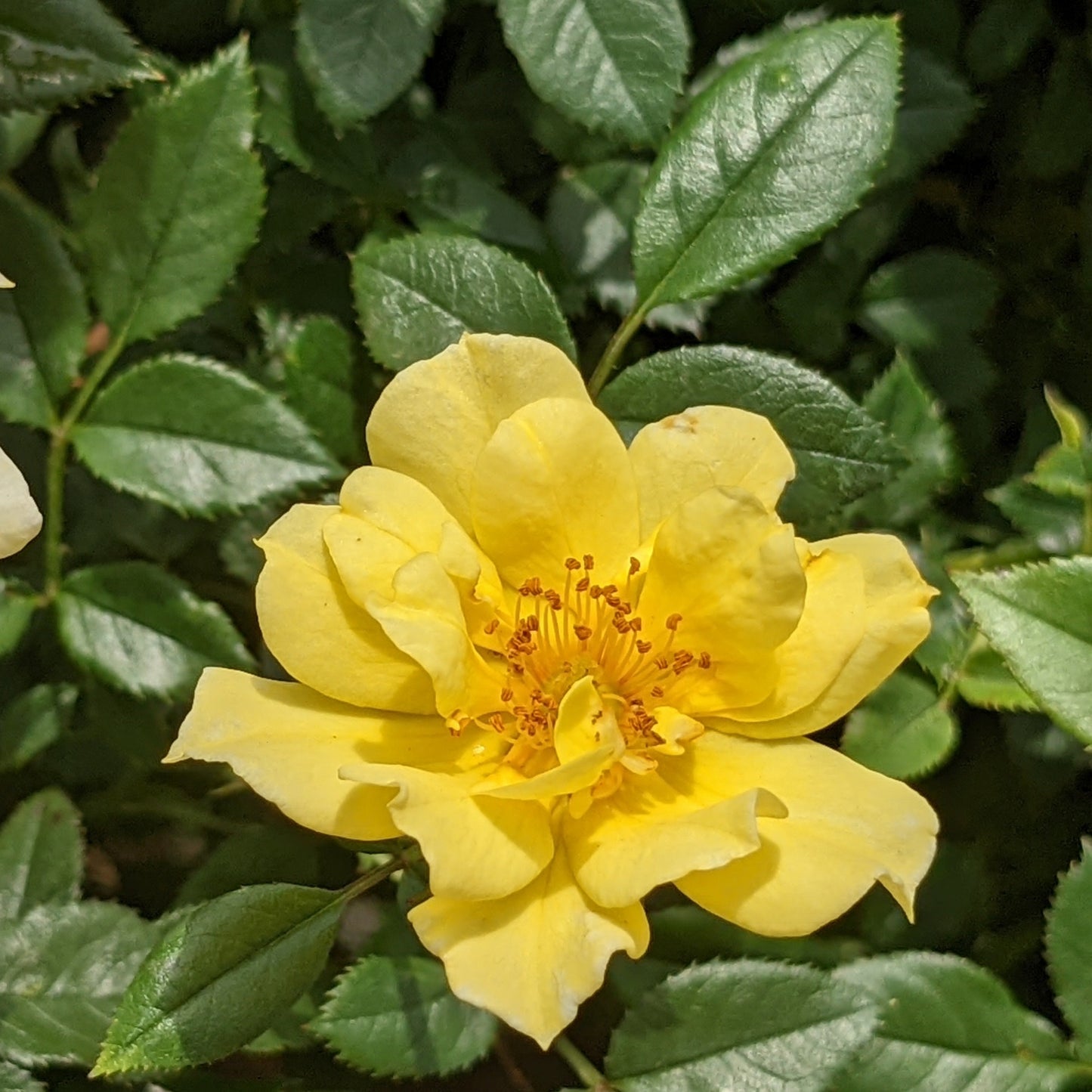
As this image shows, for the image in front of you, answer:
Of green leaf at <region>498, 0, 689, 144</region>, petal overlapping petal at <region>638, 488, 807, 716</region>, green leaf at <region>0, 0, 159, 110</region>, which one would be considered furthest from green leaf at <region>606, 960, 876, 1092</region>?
green leaf at <region>0, 0, 159, 110</region>

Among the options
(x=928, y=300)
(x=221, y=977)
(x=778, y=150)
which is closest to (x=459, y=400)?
(x=778, y=150)

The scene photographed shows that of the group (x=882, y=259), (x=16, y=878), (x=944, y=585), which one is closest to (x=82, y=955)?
(x=16, y=878)

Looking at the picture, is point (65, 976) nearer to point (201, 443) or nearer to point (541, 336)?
point (201, 443)

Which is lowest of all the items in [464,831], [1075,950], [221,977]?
[221,977]

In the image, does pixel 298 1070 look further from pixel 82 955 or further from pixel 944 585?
pixel 944 585

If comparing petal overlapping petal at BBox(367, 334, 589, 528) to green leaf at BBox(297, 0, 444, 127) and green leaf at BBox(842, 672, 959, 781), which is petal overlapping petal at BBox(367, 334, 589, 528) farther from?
green leaf at BBox(842, 672, 959, 781)
